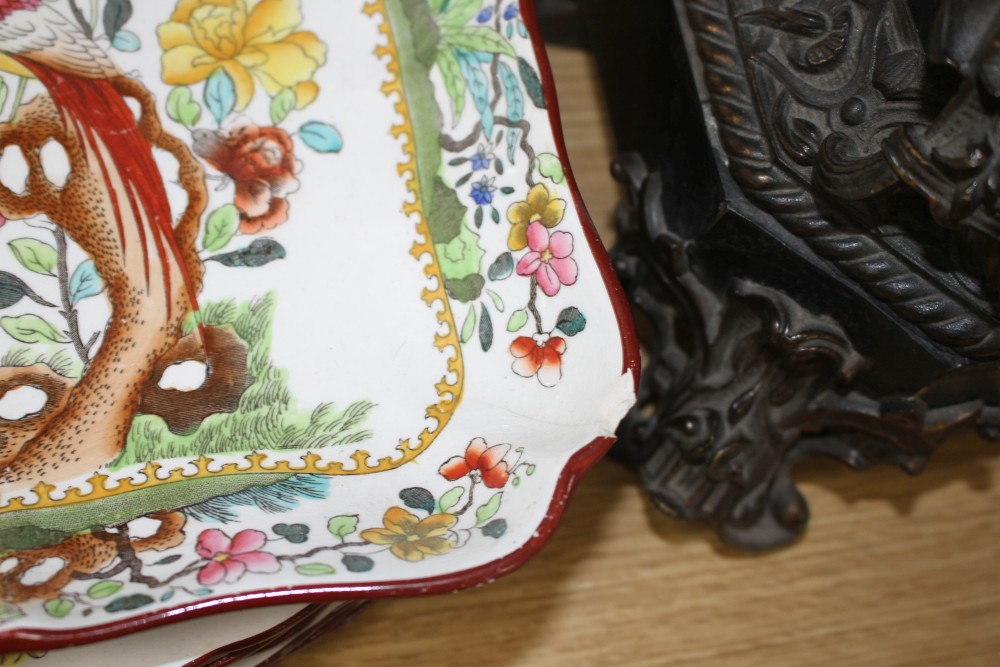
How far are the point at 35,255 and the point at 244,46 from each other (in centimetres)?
18

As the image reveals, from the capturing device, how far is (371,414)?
1.85ft

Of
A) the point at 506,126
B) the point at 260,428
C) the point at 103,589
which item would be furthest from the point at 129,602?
the point at 506,126

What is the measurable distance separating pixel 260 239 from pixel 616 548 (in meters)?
0.32

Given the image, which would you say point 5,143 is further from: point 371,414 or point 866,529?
point 866,529

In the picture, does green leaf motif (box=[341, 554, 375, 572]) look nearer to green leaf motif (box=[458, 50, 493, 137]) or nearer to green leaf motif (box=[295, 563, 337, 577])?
green leaf motif (box=[295, 563, 337, 577])

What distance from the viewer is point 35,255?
58 cm

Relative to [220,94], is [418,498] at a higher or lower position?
lower

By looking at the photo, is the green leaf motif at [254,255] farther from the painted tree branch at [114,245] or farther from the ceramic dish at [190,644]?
the ceramic dish at [190,644]

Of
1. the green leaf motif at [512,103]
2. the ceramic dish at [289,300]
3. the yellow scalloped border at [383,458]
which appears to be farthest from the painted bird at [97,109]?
the green leaf motif at [512,103]

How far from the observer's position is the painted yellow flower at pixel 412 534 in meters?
0.50

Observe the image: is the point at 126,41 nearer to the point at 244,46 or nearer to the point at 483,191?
the point at 244,46

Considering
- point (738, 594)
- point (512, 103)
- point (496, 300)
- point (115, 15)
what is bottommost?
point (738, 594)

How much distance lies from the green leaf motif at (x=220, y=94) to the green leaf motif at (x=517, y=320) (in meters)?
0.23

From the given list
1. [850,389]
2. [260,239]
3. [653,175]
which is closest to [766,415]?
[850,389]
